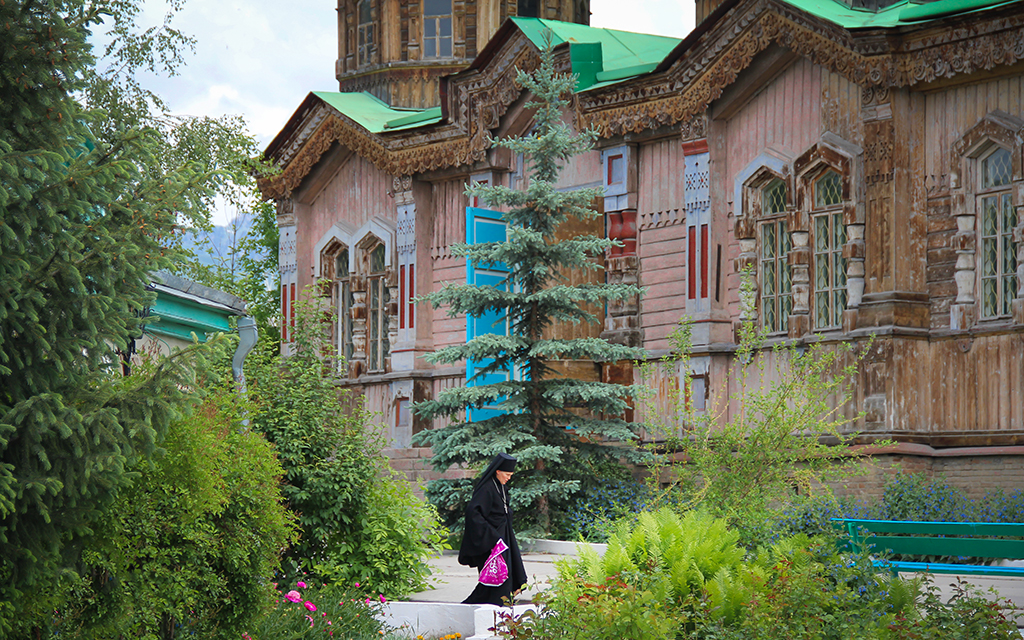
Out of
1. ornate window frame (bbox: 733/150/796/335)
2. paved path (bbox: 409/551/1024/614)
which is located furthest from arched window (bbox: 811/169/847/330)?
→ paved path (bbox: 409/551/1024/614)

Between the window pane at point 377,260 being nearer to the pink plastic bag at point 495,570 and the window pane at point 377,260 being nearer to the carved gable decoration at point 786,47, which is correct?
the carved gable decoration at point 786,47

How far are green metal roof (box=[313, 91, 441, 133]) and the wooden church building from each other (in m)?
0.09

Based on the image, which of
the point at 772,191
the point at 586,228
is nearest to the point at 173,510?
the point at 772,191

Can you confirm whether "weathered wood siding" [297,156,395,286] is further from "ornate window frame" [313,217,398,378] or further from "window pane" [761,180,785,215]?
"window pane" [761,180,785,215]

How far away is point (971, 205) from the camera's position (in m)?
15.5

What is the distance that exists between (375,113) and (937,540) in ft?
56.5

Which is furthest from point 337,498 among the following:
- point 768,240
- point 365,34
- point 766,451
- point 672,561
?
point 365,34

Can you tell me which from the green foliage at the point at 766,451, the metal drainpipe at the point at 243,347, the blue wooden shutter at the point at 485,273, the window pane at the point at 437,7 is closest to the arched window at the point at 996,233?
the green foliage at the point at 766,451

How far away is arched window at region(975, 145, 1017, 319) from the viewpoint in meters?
15.2

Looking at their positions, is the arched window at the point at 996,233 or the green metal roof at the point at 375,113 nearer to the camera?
the arched window at the point at 996,233

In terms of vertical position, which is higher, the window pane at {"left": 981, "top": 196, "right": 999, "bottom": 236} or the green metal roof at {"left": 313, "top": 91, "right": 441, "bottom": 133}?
the green metal roof at {"left": 313, "top": 91, "right": 441, "bottom": 133}

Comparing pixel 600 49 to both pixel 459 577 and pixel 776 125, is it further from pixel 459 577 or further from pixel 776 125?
pixel 459 577

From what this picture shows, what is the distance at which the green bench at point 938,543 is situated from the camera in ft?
29.2

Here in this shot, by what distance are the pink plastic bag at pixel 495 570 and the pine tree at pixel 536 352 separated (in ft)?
18.0
